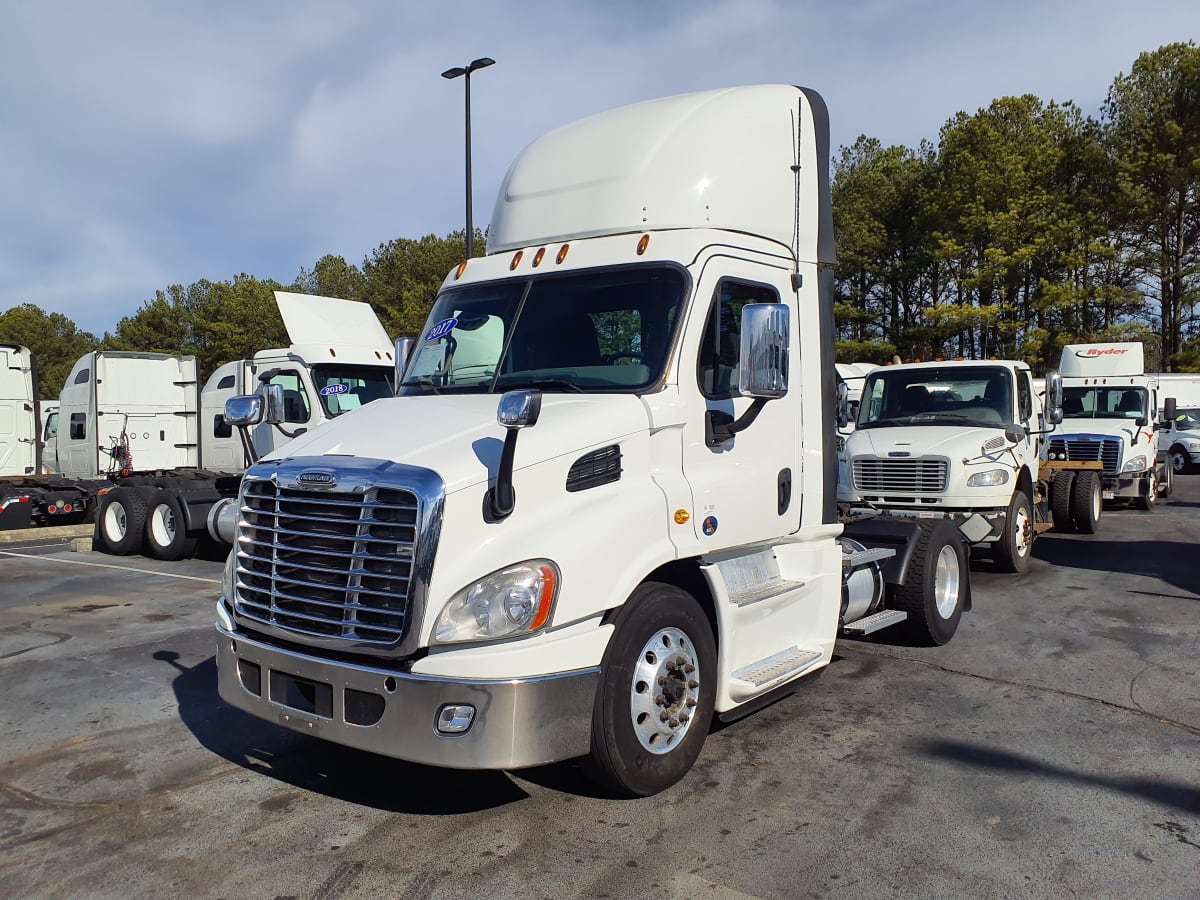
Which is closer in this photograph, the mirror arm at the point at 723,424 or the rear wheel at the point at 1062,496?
the mirror arm at the point at 723,424

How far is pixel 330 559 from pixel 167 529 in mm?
10202

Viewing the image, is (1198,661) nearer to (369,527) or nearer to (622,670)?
(622,670)

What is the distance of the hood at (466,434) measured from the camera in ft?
12.8

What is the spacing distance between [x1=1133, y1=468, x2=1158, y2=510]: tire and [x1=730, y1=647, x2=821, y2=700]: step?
1460cm

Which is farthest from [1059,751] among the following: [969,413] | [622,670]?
[969,413]

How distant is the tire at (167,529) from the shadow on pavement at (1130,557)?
11.1 m

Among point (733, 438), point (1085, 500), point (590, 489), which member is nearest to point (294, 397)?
point (733, 438)

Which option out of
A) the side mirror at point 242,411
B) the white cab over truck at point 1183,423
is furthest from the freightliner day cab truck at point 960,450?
the white cab over truck at point 1183,423

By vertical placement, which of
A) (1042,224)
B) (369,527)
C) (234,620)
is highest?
(1042,224)

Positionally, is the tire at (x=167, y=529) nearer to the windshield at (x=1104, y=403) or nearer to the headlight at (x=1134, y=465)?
the windshield at (x=1104, y=403)

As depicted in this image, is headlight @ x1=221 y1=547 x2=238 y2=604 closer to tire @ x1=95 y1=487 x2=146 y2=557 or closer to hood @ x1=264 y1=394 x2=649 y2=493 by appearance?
hood @ x1=264 y1=394 x2=649 y2=493

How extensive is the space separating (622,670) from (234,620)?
1.87 m

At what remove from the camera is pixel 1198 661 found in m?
6.82

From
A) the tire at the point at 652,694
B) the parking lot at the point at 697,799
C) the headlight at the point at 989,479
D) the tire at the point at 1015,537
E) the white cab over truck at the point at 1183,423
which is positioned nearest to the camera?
the parking lot at the point at 697,799
